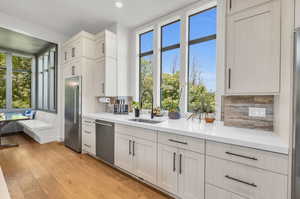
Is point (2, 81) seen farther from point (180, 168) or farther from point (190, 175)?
point (190, 175)

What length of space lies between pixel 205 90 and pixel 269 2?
4.86ft

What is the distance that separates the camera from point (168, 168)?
1.89 metres

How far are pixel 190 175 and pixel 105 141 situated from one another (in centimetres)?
174

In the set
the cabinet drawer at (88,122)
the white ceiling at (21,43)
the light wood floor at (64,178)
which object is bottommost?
the light wood floor at (64,178)

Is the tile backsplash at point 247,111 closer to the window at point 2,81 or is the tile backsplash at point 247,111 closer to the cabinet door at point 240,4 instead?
the cabinet door at point 240,4

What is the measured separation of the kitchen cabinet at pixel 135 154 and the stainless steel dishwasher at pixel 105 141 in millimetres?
121

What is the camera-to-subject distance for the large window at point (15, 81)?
5.30 m

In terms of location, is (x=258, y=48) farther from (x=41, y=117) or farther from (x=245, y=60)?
(x=41, y=117)

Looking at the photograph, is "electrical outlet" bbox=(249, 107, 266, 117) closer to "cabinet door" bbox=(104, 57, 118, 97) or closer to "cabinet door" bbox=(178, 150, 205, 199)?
"cabinet door" bbox=(178, 150, 205, 199)

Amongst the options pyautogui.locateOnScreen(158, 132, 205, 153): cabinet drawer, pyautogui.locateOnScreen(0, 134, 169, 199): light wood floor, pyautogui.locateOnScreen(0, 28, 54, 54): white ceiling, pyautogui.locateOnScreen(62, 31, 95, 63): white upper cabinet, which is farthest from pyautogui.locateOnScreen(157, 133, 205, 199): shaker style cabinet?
pyautogui.locateOnScreen(0, 28, 54, 54): white ceiling

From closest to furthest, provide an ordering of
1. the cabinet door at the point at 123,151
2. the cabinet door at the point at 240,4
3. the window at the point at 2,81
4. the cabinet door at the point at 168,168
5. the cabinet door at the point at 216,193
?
the cabinet door at the point at 216,193 < the cabinet door at the point at 240,4 < the cabinet door at the point at 168,168 < the cabinet door at the point at 123,151 < the window at the point at 2,81

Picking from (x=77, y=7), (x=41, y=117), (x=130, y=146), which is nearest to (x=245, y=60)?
(x=130, y=146)

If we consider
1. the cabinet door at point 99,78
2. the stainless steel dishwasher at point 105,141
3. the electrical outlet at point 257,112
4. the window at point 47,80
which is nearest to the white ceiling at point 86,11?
the cabinet door at point 99,78

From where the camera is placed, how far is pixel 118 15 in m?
3.27
